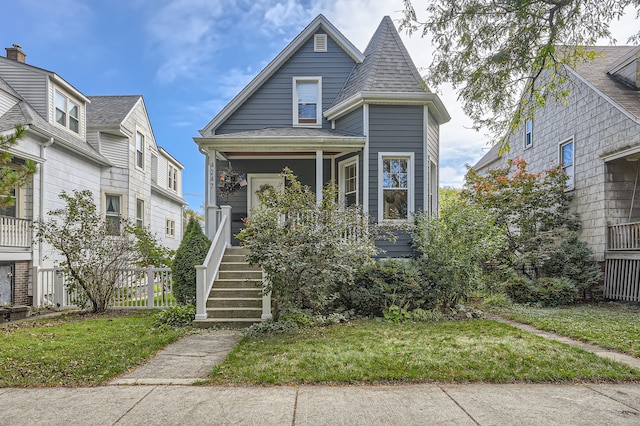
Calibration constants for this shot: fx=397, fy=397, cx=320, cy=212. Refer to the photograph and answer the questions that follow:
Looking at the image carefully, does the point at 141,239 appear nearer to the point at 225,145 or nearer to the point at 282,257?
the point at 225,145

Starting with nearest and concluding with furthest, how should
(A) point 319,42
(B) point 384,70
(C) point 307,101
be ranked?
(B) point 384,70 < (C) point 307,101 < (A) point 319,42

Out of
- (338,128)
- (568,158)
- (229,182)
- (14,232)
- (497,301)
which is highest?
(338,128)

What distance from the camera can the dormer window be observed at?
1302 cm

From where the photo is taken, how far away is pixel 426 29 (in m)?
6.68

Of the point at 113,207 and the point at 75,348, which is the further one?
the point at 113,207

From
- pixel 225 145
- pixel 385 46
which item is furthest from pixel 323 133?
pixel 385 46

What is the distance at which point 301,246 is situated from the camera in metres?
6.74

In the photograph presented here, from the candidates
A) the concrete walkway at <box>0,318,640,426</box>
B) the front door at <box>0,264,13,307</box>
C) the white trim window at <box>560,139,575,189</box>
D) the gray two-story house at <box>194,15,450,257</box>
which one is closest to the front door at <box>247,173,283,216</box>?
the gray two-story house at <box>194,15,450,257</box>

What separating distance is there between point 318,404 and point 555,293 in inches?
361

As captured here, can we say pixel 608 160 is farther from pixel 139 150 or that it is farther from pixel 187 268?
pixel 139 150

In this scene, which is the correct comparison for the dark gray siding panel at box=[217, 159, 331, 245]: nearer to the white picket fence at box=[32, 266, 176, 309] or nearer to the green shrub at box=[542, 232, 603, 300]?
the white picket fence at box=[32, 266, 176, 309]

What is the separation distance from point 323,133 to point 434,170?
360cm

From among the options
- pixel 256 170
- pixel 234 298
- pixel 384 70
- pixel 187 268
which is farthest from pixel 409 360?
pixel 384 70

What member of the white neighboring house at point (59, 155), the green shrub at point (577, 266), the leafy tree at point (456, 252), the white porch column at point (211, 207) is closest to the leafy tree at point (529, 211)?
the green shrub at point (577, 266)
